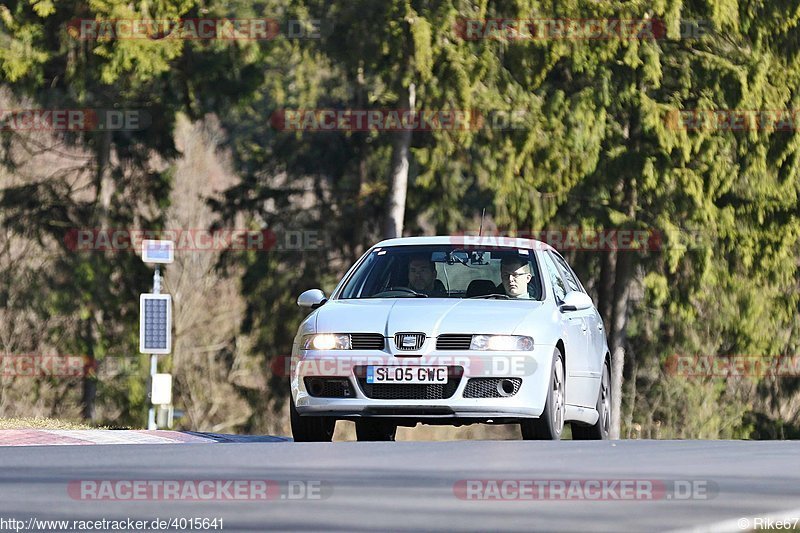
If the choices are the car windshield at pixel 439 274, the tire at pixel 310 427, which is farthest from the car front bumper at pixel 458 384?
the car windshield at pixel 439 274

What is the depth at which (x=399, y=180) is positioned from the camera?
35312mm

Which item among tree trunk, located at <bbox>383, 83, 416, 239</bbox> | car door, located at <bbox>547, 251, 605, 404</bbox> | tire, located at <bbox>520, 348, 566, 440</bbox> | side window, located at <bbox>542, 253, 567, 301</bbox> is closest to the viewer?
tire, located at <bbox>520, 348, 566, 440</bbox>

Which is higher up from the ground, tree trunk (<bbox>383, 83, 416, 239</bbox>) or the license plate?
tree trunk (<bbox>383, 83, 416, 239</bbox>)

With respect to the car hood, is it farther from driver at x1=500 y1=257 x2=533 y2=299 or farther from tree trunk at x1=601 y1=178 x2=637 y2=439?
tree trunk at x1=601 y1=178 x2=637 y2=439

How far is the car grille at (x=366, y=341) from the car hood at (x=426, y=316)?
4 cm

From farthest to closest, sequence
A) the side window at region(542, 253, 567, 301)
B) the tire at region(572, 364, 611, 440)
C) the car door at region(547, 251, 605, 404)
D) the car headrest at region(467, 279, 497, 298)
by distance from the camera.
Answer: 1. the tire at region(572, 364, 611, 440)
2. the car door at region(547, 251, 605, 404)
3. the side window at region(542, 253, 567, 301)
4. the car headrest at region(467, 279, 497, 298)

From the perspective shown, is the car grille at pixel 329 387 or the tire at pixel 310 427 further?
the tire at pixel 310 427

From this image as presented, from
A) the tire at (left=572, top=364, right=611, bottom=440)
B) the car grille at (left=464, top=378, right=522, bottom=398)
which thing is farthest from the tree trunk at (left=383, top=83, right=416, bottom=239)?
the car grille at (left=464, top=378, right=522, bottom=398)

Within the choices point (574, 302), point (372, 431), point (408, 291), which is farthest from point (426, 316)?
point (372, 431)

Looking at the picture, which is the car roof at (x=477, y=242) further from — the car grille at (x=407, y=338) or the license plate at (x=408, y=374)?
the license plate at (x=408, y=374)

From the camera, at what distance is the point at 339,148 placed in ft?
140

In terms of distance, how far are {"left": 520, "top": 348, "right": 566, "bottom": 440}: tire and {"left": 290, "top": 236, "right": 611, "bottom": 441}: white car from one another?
0.04 ft

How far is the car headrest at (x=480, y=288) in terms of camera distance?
1420 centimetres

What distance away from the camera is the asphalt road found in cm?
784
